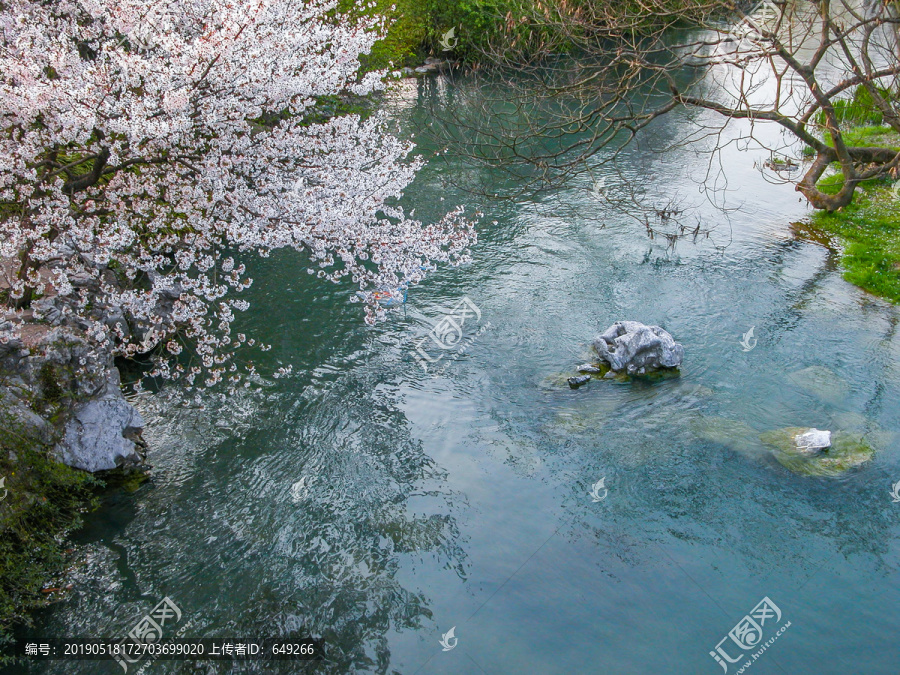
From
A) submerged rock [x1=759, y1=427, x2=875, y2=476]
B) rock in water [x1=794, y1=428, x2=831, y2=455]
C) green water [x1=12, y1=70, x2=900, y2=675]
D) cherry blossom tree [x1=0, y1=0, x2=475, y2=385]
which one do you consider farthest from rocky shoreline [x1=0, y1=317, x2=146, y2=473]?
rock in water [x1=794, y1=428, x2=831, y2=455]

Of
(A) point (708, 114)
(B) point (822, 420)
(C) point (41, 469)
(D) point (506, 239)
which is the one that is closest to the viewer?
(C) point (41, 469)

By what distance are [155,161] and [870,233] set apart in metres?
12.5

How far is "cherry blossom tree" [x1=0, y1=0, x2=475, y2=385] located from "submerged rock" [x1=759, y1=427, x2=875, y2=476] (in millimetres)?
5144

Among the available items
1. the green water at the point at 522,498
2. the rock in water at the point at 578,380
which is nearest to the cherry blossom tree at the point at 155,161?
the green water at the point at 522,498

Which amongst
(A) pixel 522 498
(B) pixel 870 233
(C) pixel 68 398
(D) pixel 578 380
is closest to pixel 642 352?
(D) pixel 578 380

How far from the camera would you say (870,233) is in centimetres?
1205

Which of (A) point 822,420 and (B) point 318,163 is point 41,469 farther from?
(A) point 822,420

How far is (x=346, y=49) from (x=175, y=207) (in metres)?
3.80

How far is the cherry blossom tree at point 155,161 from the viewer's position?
5824mm

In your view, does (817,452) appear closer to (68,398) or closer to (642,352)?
(642,352)

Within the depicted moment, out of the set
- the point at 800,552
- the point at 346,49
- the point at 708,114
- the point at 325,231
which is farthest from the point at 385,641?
the point at 708,114

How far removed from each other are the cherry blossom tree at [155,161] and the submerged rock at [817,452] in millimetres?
5144

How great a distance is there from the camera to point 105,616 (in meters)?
5.39

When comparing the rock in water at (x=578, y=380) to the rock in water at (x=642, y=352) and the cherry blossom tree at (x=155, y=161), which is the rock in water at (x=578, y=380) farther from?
the cherry blossom tree at (x=155, y=161)
